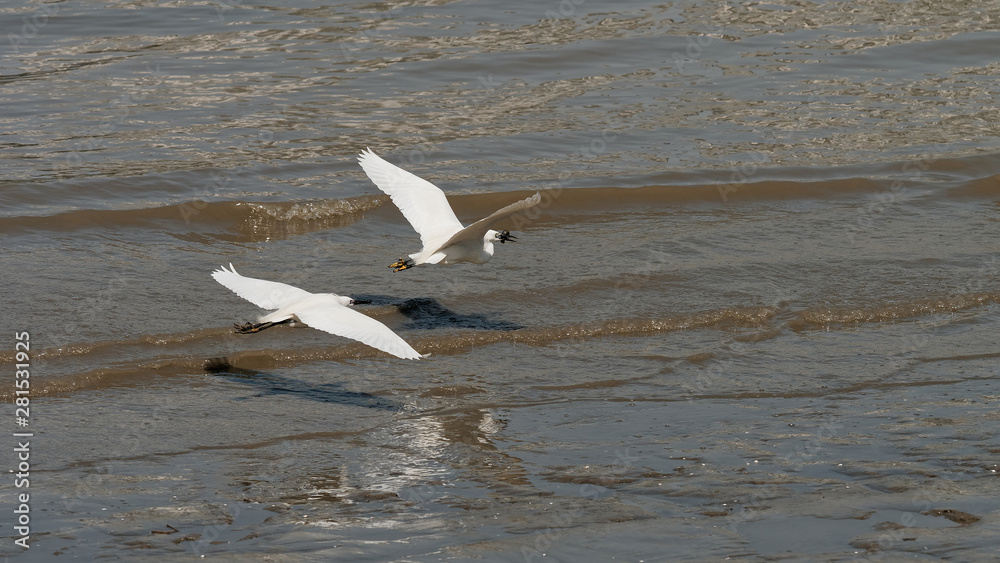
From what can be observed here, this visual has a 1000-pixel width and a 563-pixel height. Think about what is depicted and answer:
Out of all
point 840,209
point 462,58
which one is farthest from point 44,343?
point 462,58

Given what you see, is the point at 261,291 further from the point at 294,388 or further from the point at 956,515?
the point at 956,515

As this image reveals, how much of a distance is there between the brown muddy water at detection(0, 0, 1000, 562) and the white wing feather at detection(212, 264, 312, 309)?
1.51 ft

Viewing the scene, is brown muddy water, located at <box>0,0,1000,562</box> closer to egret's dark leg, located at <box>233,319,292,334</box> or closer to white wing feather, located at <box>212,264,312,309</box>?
egret's dark leg, located at <box>233,319,292,334</box>

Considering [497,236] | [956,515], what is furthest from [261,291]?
[956,515]

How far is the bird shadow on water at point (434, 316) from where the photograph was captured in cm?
878

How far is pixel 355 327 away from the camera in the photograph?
6988 millimetres

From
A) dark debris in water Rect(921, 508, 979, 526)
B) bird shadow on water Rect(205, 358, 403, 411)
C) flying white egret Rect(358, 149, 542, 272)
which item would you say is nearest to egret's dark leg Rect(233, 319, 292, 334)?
bird shadow on water Rect(205, 358, 403, 411)

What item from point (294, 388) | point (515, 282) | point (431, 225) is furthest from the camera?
point (515, 282)

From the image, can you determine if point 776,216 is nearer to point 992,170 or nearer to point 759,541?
point 992,170

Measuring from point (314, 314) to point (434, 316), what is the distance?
73.3 inches

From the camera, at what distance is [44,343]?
25.6 ft

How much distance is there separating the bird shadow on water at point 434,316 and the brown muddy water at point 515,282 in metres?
0.04

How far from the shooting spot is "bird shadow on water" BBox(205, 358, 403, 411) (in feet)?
23.5

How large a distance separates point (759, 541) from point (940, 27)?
52.5 ft
